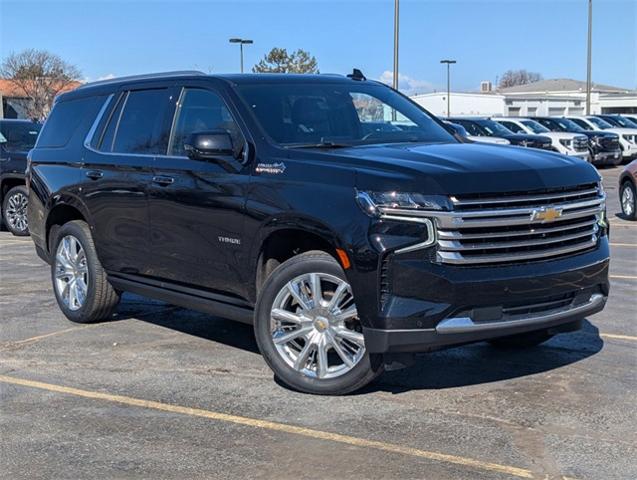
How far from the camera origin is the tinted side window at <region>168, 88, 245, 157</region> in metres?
5.89

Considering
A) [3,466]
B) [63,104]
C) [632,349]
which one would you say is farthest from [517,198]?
[63,104]

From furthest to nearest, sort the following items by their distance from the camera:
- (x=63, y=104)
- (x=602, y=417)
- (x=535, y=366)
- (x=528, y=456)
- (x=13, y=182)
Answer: (x=13, y=182), (x=63, y=104), (x=535, y=366), (x=602, y=417), (x=528, y=456)

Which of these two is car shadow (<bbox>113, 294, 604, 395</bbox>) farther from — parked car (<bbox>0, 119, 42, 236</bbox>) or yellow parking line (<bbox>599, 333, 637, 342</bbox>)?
parked car (<bbox>0, 119, 42, 236</bbox>)

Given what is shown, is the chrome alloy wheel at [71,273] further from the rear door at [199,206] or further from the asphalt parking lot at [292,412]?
the rear door at [199,206]

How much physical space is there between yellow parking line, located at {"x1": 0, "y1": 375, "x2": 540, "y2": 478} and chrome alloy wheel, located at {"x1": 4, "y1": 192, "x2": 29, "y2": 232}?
27.6ft

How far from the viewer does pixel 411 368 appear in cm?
575

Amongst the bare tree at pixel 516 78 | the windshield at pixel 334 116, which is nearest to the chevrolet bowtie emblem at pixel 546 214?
the windshield at pixel 334 116

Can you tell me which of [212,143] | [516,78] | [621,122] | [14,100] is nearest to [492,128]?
[621,122]

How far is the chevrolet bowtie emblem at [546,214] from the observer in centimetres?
476

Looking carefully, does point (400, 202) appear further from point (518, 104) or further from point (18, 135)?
point (518, 104)

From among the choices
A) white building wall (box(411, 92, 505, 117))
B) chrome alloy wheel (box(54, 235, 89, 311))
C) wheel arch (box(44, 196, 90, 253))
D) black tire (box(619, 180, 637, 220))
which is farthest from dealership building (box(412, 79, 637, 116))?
chrome alloy wheel (box(54, 235, 89, 311))

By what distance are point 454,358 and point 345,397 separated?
120 cm

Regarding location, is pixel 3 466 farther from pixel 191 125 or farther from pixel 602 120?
pixel 602 120

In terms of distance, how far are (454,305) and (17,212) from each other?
1073 cm
